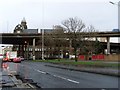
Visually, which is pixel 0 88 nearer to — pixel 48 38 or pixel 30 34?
pixel 48 38

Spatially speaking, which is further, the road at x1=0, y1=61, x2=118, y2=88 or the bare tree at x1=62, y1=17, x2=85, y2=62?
the bare tree at x1=62, y1=17, x2=85, y2=62

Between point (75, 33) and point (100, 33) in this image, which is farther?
point (100, 33)

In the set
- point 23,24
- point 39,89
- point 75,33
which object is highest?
point 23,24

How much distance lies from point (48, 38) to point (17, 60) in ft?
82.1

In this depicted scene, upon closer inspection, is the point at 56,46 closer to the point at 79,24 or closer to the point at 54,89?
the point at 79,24

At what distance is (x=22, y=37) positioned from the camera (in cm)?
14288

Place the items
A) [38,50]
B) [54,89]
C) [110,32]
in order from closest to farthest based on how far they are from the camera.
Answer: [54,89] → [110,32] → [38,50]

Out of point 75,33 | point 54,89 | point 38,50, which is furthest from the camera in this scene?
point 38,50

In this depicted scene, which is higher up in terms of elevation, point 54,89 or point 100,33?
point 100,33

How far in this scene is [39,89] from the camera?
17.8m

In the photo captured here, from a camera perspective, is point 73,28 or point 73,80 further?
point 73,28

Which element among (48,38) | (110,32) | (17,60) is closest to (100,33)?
(110,32)

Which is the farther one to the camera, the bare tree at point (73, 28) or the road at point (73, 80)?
the bare tree at point (73, 28)

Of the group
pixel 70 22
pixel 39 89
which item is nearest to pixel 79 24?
pixel 70 22
